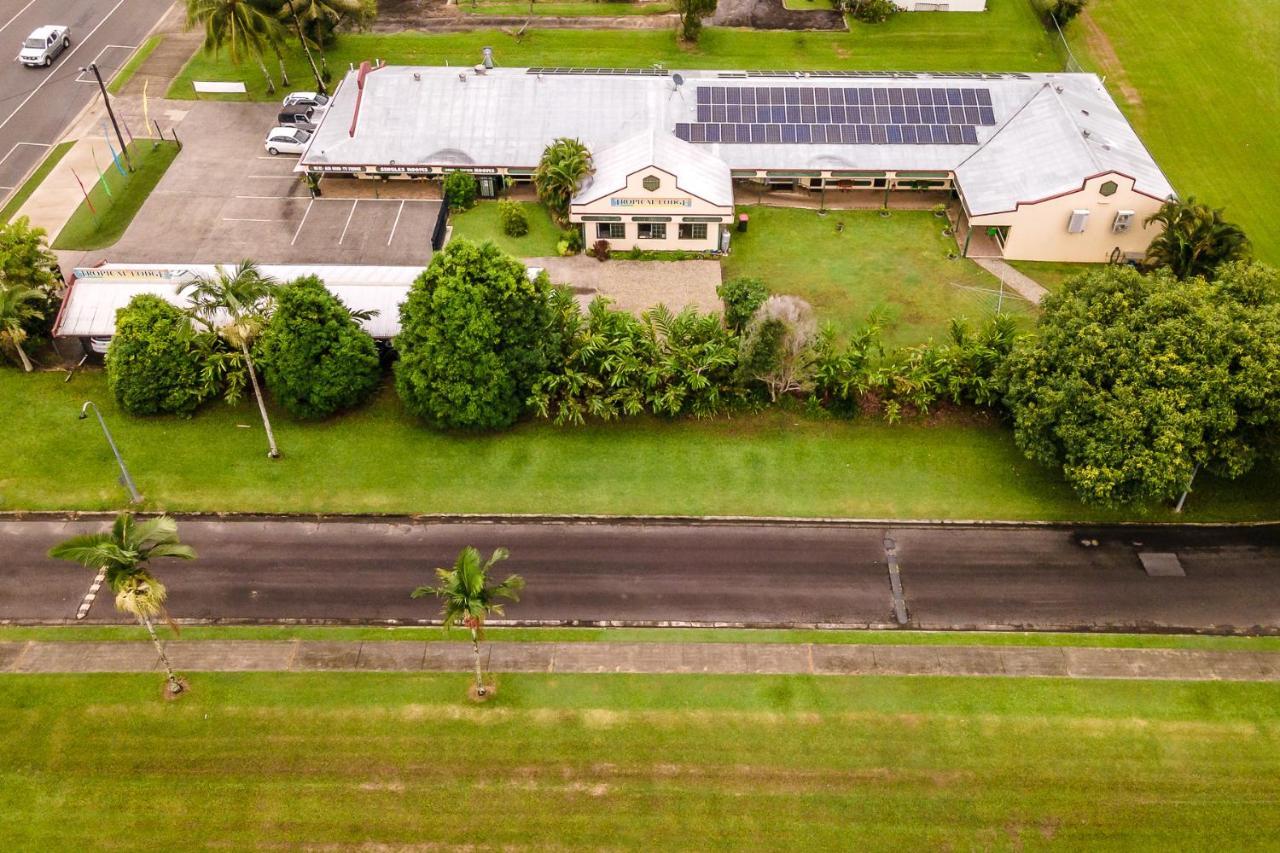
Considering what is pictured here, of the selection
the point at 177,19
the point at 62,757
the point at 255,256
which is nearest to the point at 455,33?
the point at 177,19

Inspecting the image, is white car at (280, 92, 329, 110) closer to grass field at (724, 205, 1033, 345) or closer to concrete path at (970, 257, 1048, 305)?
grass field at (724, 205, 1033, 345)

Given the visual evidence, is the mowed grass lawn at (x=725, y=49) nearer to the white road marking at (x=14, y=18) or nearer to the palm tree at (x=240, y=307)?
the white road marking at (x=14, y=18)

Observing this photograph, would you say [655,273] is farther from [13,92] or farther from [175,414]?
[13,92]

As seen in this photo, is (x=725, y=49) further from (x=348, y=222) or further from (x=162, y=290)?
(x=162, y=290)

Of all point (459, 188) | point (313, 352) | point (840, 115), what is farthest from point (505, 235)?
point (840, 115)

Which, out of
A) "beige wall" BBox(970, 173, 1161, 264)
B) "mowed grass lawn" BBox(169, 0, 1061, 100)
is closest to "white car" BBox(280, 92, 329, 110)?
"mowed grass lawn" BBox(169, 0, 1061, 100)

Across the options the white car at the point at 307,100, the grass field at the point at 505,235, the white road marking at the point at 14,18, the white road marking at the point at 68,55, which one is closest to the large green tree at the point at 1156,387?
the grass field at the point at 505,235
